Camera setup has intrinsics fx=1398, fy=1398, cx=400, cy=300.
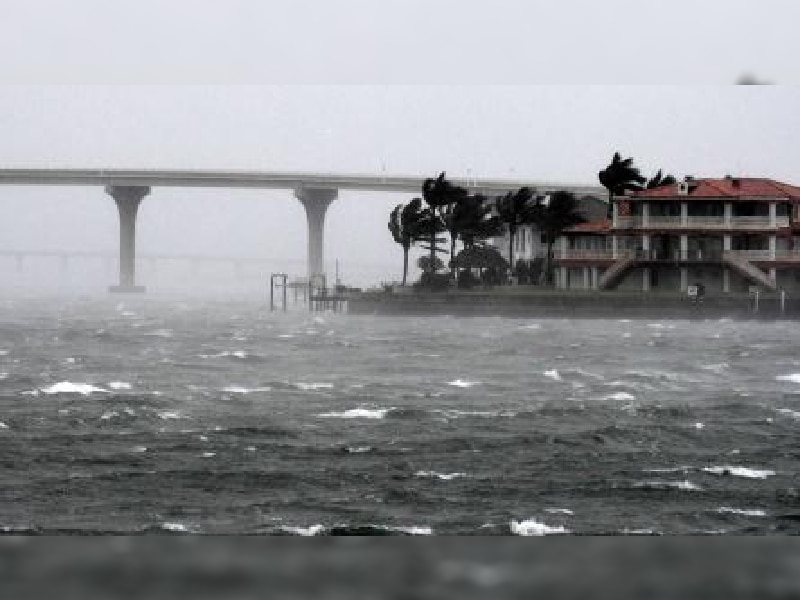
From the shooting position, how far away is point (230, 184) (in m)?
18.0

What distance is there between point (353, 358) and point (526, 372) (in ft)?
15.4

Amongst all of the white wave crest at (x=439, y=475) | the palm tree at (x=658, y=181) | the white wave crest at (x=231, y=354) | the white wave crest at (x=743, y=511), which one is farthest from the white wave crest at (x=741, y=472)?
the palm tree at (x=658, y=181)

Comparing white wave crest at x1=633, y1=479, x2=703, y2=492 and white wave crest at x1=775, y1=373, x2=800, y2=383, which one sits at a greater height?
white wave crest at x1=633, y1=479, x2=703, y2=492

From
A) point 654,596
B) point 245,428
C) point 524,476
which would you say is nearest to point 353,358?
point 245,428

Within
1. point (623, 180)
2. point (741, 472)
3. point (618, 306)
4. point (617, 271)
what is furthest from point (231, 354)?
point (617, 271)

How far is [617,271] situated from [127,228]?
83.9 ft

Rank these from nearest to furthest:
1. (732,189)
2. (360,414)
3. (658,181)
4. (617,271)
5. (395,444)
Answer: (395,444), (360,414), (617,271), (732,189), (658,181)

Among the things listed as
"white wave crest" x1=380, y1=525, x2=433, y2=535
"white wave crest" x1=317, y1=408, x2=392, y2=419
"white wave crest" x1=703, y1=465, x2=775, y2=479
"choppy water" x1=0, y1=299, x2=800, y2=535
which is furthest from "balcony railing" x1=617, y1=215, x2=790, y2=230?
"white wave crest" x1=380, y1=525, x2=433, y2=535

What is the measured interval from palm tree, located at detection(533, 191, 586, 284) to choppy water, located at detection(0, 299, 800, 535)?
2645 cm

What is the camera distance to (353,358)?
26516mm

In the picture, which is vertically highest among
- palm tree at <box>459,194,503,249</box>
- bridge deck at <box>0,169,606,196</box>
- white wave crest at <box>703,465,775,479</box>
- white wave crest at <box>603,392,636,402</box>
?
palm tree at <box>459,194,503,249</box>

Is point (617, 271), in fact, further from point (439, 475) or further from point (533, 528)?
point (533, 528)

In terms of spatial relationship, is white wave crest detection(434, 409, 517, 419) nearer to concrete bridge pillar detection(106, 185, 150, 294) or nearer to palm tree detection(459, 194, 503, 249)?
concrete bridge pillar detection(106, 185, 150, 294)

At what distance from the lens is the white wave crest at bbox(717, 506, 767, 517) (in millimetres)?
10656
